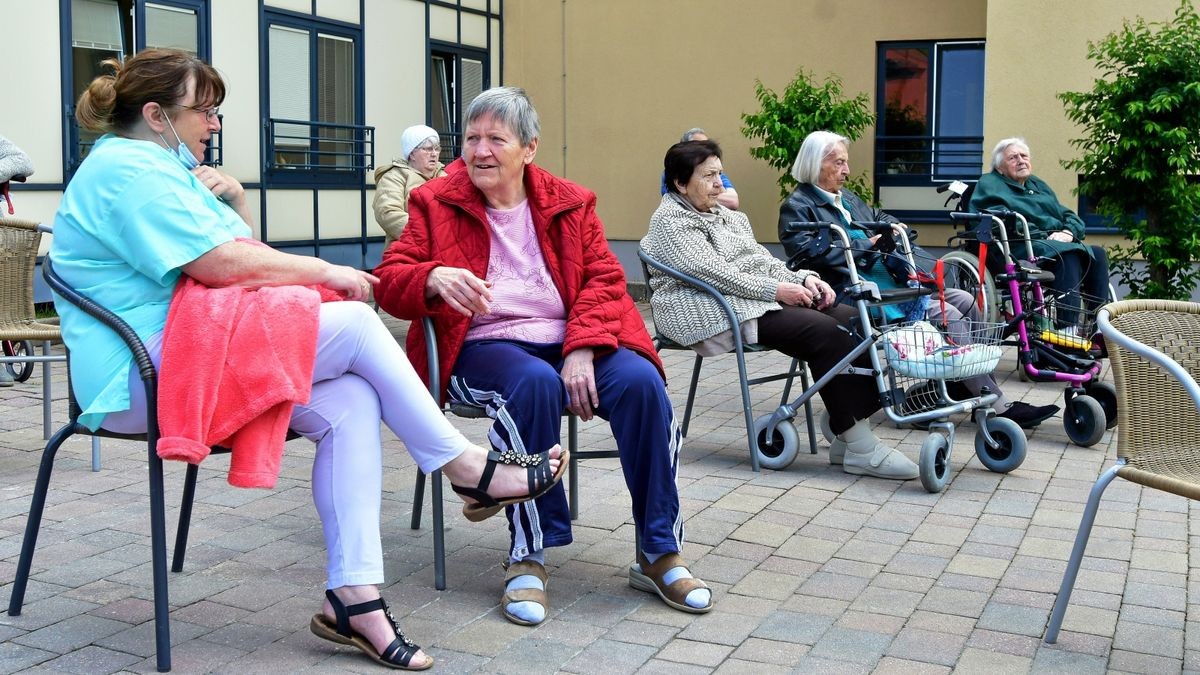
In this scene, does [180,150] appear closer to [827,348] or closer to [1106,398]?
[827,348]

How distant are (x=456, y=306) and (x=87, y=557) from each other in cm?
138

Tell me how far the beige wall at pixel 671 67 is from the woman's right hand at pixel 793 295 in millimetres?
8479

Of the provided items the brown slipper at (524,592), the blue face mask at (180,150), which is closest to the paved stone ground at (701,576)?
the brown slipper at (524,592)

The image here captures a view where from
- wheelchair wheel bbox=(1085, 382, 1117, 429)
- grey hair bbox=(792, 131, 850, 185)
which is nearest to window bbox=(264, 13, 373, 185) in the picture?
grey hair bbox=(792, 131, 850, 185)

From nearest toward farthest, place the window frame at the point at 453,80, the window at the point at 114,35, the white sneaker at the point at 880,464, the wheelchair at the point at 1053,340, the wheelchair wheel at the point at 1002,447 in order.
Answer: the white sneaker at the point at 880,464 → the wheelchair wheel at the point at 1002,447 → the wheelchair at the point at 1053,340 → the window at the point at 114,35 → the window frame at the point at 453,80

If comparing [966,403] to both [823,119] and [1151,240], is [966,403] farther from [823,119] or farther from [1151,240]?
[823,119]

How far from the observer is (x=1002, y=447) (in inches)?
217

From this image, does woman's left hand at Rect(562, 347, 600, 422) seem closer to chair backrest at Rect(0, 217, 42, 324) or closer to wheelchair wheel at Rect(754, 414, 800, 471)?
wheelchair wheel at Rect(754, 414, 800, 471)

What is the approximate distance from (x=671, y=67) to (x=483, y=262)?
10599 millimetres

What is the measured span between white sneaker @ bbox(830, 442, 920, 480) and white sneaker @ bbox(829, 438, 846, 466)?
67mm

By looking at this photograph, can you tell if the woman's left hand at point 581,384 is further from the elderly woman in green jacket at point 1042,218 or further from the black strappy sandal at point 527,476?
the elderly woman in green jacket at point 1042,218

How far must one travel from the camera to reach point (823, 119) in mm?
12484

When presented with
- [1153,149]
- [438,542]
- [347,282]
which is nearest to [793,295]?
[438,542]

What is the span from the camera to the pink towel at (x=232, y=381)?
3.10 m
